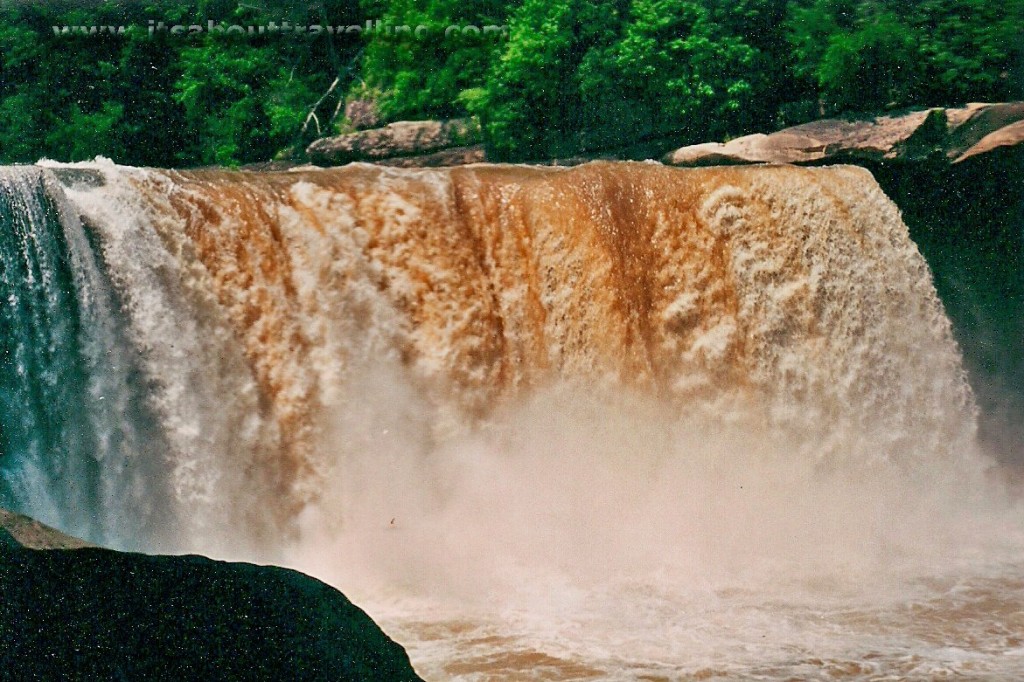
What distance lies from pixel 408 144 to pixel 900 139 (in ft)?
18.0

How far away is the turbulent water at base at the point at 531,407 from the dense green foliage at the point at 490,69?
2.79m

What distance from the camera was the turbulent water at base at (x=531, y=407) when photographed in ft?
23.7

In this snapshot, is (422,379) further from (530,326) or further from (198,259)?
(198,259)

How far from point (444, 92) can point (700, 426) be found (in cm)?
690

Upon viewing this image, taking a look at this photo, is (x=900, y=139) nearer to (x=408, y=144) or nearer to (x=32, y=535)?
(x=408, y=144)

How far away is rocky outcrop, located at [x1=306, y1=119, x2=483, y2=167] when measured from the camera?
14.0 m

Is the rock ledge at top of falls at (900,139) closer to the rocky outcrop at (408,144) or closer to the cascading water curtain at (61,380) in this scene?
the rocky outcrop at (408,144)

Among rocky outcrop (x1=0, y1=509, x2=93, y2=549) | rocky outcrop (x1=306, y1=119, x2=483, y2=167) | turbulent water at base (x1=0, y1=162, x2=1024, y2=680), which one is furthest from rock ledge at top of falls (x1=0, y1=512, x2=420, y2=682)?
rocky outcrop (x1=306, y1=119, x2=483, y2=167)

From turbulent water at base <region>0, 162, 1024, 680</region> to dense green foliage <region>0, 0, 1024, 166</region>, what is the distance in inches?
110

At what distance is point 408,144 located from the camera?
14125 mm

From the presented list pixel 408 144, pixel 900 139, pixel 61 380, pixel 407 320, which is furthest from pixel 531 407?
pixel 408 144

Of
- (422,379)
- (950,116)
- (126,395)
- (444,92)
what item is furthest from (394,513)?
(444,92)

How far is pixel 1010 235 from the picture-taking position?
37.2 feet

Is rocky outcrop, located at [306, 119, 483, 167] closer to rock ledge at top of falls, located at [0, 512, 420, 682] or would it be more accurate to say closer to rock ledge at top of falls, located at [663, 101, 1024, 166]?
rock ledge at top of falls, located at [663, 101, 1024, 166]
